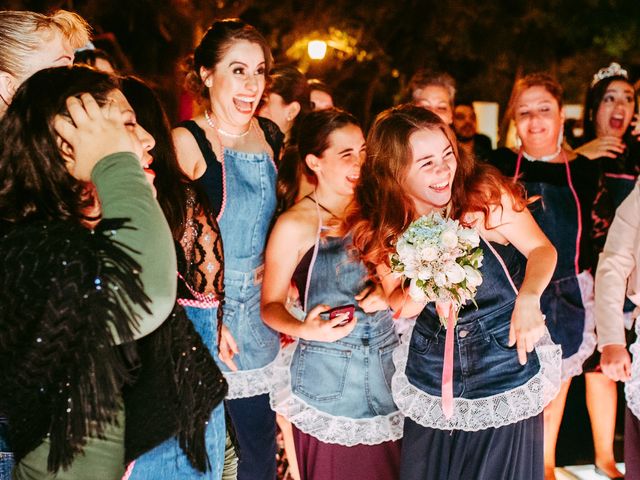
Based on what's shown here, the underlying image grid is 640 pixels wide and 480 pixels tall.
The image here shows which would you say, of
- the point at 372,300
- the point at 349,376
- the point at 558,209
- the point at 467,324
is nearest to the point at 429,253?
the point at 467,324

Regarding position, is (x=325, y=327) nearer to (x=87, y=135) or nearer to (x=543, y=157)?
(x=87, y=135)

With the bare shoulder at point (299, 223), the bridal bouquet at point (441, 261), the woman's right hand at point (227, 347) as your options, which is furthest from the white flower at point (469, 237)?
the woman's right hand at point (227, 347)

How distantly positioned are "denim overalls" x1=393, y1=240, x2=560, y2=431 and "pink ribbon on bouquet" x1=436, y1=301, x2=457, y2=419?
0.18 ft

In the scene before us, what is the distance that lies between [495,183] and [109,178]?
1.84 meters

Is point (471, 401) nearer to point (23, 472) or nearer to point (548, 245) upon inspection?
point (548, 245)

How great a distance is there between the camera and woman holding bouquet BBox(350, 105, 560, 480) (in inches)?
112

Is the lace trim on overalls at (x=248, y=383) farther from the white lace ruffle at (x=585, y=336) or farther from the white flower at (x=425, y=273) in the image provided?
the white lace ruffle at (x=585, y=336)

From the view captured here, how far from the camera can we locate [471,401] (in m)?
2.87

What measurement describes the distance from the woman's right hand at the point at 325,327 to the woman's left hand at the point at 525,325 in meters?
0.64

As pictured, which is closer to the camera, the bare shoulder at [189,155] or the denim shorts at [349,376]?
the denim shorts at [349,376]

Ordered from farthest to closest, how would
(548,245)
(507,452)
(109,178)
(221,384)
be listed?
(548,245), (507,452), (221,384), (109,178)

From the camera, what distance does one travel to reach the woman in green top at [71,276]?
5.22 feet

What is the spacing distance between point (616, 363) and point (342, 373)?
1.20 meters

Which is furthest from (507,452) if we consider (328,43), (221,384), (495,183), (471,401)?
(328,43)
